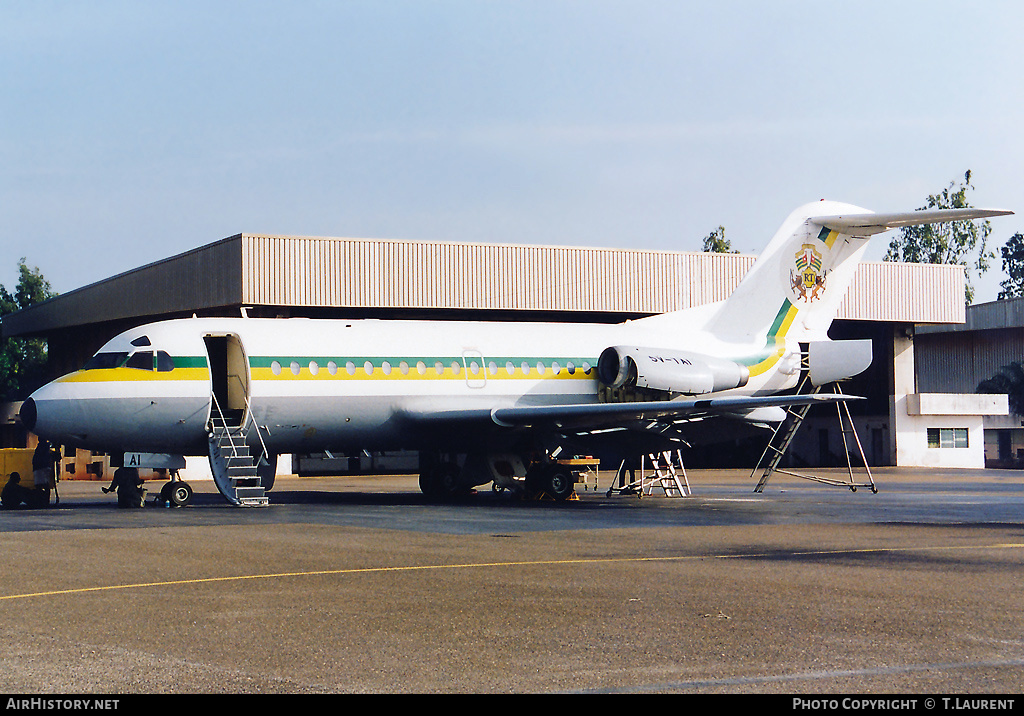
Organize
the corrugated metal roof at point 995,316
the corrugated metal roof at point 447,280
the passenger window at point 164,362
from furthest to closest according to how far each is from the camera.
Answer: the corrugated metal roof at point 995,316 → the corrugated metal roof at point 447,280 → the passenger window at point 164,362

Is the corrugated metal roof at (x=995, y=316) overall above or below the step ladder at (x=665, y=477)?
above

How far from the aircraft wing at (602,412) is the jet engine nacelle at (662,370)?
1.32 m

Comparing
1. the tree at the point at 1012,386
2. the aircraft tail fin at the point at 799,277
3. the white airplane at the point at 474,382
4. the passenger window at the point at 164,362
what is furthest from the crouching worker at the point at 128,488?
the tree at the point at 1012,386

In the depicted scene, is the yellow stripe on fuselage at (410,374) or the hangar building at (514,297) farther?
the hangar building at (514,297)

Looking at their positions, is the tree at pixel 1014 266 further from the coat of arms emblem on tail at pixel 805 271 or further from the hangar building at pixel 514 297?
the coat of arms emblem on tail at pixel 805 271

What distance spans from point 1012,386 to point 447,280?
42938 millimetres

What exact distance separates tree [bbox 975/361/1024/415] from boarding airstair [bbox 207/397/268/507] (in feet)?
198

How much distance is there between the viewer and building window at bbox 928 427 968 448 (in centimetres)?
6016

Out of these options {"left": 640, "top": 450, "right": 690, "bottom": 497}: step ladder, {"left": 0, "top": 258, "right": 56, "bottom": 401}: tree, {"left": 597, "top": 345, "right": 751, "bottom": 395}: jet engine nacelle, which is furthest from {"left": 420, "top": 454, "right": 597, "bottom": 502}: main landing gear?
{"left": 0, "top": 258, "right": 56, "bottom": 401}: tree

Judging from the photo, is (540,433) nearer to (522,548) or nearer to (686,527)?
(686,527)

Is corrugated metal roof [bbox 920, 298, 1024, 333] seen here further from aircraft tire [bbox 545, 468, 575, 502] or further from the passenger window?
the passenger window

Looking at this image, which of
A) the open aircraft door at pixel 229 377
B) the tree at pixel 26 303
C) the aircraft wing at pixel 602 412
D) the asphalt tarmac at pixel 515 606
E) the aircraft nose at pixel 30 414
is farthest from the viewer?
the tree at pixel 26 303

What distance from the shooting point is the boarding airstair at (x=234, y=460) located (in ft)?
81.5
